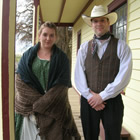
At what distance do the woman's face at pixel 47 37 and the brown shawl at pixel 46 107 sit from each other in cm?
40

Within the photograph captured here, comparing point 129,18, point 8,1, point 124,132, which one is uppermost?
point 129,18

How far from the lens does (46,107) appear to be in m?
1.65

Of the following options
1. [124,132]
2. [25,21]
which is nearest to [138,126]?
[124,132]

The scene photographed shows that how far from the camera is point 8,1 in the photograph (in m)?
0.98

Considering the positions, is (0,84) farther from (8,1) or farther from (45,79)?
(45,79)

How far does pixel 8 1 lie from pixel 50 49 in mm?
810

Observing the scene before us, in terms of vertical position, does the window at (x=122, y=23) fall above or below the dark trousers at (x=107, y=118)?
above

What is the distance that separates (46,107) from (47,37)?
25.8 inches

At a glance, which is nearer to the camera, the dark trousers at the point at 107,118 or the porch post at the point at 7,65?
the porch post at the point at 7,65

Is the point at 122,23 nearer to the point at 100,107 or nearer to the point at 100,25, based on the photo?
the point at 100,25

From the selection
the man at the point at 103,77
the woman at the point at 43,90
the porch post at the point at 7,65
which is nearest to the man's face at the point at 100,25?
the man at the point at 103,77

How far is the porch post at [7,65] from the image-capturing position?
3.25 feet

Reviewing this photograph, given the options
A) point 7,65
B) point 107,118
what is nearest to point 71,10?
point 107,118

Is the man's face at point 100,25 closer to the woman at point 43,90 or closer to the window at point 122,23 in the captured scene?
the woman at point 43,90
